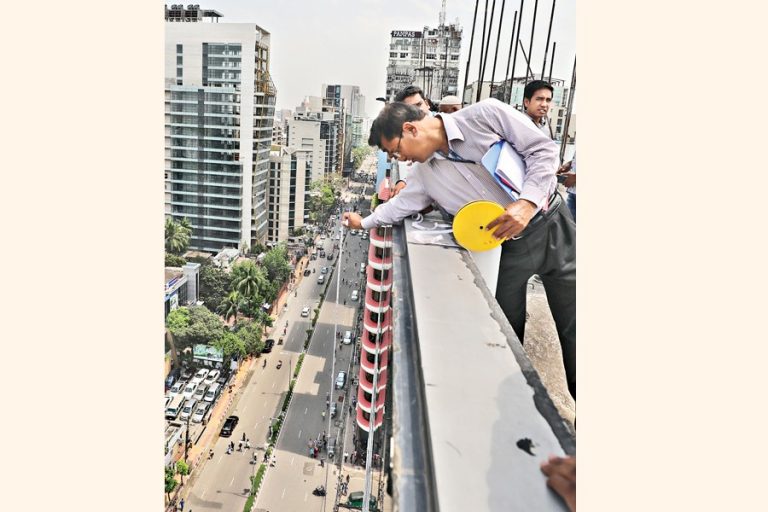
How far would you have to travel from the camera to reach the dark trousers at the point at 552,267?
4.03ft

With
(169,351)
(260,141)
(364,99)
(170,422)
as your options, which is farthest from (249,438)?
(364,99)

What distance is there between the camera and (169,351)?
14617 millimetres

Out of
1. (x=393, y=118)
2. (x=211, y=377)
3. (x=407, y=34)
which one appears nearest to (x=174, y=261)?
(x=211, y=377)

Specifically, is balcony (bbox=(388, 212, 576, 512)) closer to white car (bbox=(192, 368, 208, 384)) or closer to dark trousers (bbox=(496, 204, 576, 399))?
dark trousers (bbox=(496, 204, 576, 399))

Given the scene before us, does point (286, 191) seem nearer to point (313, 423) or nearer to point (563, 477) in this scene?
point (313, 423)

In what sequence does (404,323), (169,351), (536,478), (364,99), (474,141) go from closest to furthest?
(536,478), (404,323), (474,141), (169,351), (364,99)

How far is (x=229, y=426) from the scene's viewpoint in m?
13.3

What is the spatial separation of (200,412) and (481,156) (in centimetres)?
1379

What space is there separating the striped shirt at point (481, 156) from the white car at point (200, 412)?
13553 millimetres

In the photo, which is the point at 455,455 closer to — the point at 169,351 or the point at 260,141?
the point at 169,351

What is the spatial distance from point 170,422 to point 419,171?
13015mm

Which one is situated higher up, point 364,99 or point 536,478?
point 364,99

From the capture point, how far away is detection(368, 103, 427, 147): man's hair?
1.13 m

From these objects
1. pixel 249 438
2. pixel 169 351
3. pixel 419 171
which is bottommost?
pixel 249 438
